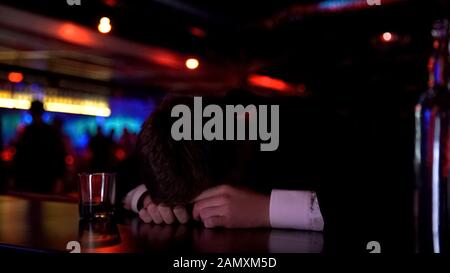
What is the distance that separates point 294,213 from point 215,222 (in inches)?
7.3

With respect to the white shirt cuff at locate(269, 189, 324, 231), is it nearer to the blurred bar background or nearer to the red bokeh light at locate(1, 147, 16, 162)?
the blurred bar background

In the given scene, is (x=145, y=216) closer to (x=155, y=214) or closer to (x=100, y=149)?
(x=155, y=214)

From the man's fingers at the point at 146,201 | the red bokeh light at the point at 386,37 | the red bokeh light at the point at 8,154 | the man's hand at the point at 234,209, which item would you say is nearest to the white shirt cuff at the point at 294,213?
the man's hand at the point at 234,209

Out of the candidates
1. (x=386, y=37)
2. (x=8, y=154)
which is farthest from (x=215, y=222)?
(x=8, y=154)

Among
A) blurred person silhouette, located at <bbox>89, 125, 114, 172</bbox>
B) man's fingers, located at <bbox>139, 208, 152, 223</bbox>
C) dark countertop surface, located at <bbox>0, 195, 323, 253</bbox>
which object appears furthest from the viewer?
blurred person silhouette, located at <bbox>89, 125, 114, 172</bbox>

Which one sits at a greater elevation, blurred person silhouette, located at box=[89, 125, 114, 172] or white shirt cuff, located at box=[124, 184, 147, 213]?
blurred person silhouette, located at box=[89, 125, 114, 172]

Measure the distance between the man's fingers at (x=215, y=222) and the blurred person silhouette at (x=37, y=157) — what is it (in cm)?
354

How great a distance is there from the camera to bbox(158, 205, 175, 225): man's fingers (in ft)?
4.05

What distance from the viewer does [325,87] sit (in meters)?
6.09

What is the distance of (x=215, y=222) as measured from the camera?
1.18 m

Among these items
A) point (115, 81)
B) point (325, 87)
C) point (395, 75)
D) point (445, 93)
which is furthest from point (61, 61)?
point (445, 93)

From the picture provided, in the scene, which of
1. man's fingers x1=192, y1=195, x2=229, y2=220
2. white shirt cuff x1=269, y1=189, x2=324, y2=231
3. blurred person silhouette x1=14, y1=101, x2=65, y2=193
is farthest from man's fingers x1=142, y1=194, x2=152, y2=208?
blurred person silhouette x1=14, y1=101, x2=65, y2=193

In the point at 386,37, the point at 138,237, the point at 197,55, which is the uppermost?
the point at 197,55

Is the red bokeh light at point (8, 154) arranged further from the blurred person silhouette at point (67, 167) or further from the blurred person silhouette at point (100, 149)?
the blurred person silhouette at point (100, 149)
